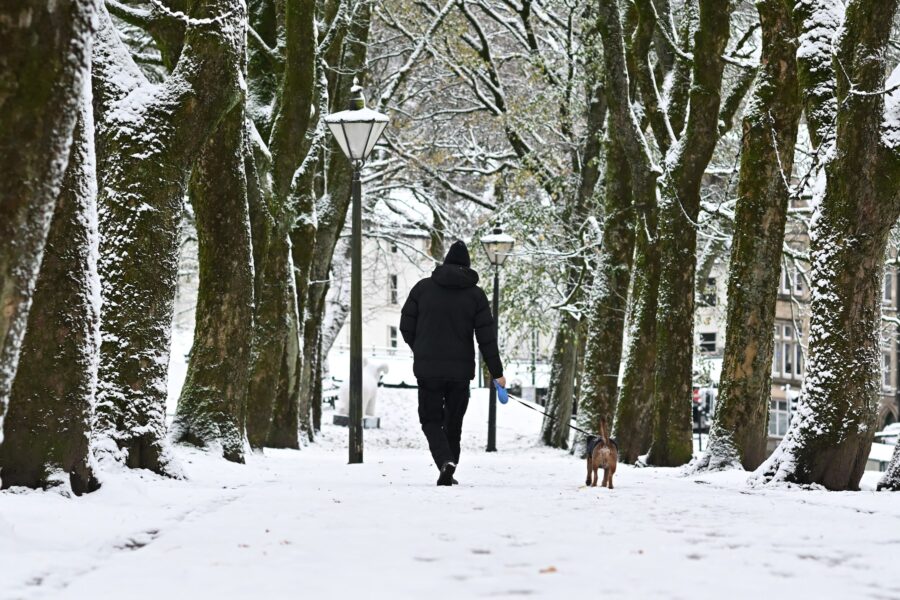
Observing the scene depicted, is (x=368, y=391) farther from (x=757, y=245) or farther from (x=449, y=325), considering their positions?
(x=449, y=325)

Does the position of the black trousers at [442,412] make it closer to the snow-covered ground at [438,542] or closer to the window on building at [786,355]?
the snow-covered ground at [438,542]

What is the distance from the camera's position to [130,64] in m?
10.5

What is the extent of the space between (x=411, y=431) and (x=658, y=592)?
116ft

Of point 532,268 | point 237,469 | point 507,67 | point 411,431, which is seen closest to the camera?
point 237,469

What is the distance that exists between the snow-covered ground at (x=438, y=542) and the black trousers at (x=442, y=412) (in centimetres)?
46

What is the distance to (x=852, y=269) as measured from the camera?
10898 millimetres

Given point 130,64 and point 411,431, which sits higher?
point 130,64

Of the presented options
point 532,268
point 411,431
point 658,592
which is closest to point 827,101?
point 658,592

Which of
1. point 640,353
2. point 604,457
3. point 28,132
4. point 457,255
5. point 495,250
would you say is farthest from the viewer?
point 495,250

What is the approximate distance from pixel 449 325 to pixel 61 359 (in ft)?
13.7

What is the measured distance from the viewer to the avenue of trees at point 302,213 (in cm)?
810

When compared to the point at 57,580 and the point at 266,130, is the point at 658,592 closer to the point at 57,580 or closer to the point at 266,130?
the point at 57,580

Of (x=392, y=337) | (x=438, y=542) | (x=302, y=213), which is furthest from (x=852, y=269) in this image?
(x=392, y=337)

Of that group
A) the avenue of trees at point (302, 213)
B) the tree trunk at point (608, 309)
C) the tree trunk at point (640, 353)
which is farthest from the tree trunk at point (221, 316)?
the tree trunk at point (608, 309)
